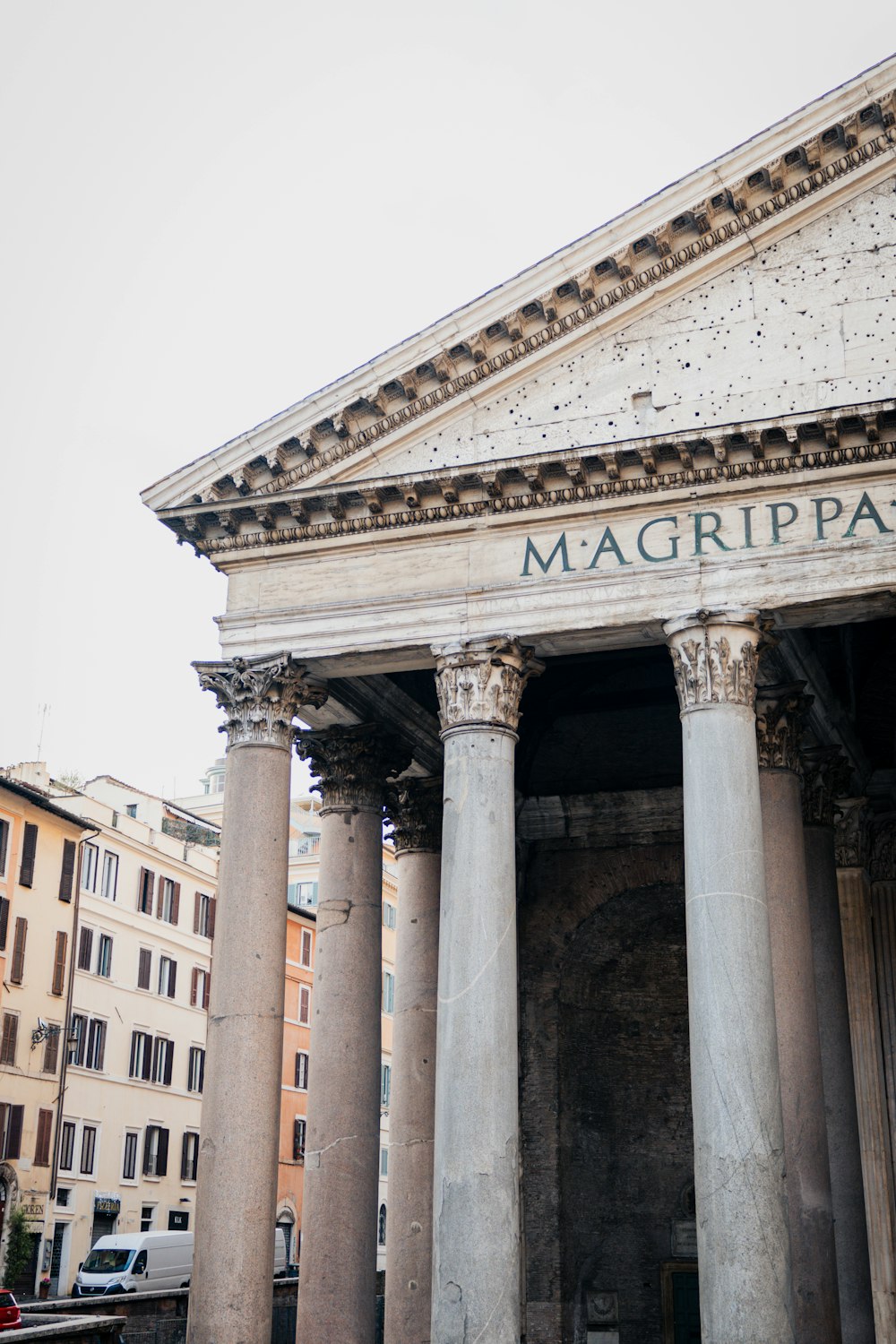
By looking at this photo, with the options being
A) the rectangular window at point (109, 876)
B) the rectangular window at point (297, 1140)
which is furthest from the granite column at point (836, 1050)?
the rectangular window at point (297, 1140)

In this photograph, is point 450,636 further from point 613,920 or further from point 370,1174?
point 613,920

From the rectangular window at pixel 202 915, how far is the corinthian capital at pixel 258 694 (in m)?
28.9

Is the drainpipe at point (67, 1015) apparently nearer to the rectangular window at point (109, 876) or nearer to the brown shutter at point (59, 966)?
the brown shutter at point (59, 966)

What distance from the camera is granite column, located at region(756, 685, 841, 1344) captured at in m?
15.3

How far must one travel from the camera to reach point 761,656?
50.7 ft

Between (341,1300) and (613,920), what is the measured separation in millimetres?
7517

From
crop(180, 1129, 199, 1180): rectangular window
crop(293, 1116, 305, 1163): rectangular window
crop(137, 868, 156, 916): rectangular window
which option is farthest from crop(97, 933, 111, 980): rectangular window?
crop(293, 1116, 305, 1163): rectangular window

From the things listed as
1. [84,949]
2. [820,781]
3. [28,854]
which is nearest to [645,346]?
[820,781]

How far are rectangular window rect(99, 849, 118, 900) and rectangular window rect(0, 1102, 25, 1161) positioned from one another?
6395mm

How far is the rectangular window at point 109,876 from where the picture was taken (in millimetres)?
40500

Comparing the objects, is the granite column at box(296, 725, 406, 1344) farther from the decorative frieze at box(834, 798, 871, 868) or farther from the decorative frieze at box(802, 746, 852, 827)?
the decorative frieze at box(834, 798, 871, 868)

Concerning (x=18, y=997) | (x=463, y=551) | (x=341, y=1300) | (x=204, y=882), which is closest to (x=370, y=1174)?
(x=341, y=1300)

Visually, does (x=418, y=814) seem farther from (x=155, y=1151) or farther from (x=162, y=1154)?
(x=162, y=1154)

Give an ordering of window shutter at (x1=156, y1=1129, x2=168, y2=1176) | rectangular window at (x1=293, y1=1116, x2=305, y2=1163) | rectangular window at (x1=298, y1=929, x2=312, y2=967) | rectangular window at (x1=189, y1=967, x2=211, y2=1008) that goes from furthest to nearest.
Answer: rectangular window at (x1=298, y1=929, x2=312, y2=967), rectangular window at (x1=293, y1=1116, x2=305, y2=1163), rectangular window at (x1=189, y1=967, x2=211, y2=1008), window shutter at (x1=156, y1=1129, x2=168, y2=1176)
